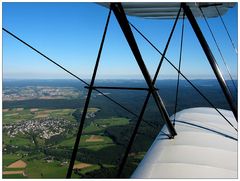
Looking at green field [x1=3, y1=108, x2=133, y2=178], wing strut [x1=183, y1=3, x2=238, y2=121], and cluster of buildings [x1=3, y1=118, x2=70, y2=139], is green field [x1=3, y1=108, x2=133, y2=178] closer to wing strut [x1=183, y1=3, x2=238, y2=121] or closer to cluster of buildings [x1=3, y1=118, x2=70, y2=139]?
cluster of buildings [x1=3, y1=118, x2=70, y2=139]

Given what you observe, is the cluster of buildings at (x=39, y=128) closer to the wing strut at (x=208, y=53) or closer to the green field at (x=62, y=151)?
the green field at (x=62, y=151)

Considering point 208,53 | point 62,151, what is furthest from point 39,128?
point 208,53

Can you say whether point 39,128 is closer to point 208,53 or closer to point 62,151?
point 62,151

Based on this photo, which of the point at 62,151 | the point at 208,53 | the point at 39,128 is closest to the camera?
the point at 208,53

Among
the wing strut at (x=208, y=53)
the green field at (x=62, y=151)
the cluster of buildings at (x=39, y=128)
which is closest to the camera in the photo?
the wing strut at (x=208, y=53)

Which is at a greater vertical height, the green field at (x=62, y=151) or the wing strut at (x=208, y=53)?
the green field at (x=62, y=151)

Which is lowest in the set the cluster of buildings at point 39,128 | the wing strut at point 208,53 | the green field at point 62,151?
the wing strut at point 208,53

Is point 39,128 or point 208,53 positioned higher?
point 39,128

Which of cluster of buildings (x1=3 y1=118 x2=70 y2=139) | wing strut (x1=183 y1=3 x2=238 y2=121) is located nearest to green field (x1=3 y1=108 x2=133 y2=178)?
cluster of buildings (x1=3 y1=118 x2=70 y2=139)

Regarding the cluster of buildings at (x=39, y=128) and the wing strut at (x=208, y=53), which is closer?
the wing strut at (x=208, y=53)

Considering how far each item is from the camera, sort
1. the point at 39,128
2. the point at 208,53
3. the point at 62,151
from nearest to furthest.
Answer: the point at 208,53
the point at 62,151
the point at 39,128

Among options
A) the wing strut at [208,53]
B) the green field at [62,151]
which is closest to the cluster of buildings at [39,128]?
the green field at [62,151]
